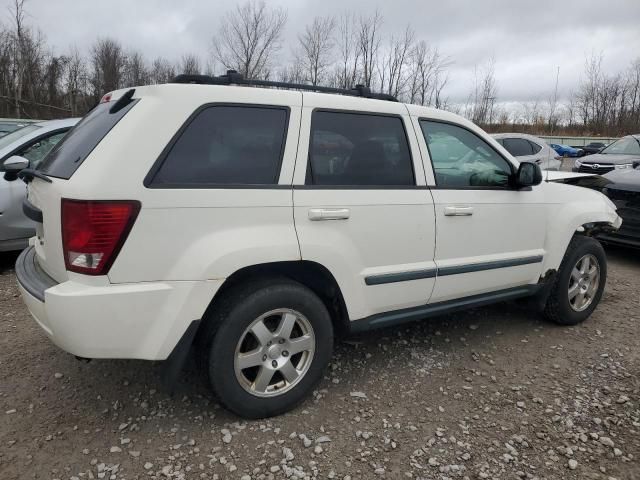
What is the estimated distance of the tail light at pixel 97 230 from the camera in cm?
216

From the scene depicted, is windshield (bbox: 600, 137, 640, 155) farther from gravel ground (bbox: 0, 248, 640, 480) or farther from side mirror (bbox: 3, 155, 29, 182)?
side mirror (bbox: 3, 155, 29, 182)

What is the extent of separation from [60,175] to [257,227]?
1.03m

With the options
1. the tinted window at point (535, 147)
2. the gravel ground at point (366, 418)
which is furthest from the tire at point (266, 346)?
the tinted window at point (535, 147)

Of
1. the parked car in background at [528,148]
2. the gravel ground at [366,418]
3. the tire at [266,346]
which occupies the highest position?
the parked car in background at [528,148]

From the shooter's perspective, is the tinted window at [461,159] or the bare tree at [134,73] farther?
the bare tree at [134,73]

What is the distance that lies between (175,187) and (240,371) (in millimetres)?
1033

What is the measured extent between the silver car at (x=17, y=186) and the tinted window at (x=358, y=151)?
133 inches

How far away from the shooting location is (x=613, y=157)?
11.4 metres

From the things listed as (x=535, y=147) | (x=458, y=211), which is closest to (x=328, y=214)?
(x=458, y=211)

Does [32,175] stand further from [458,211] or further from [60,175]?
[458,211]

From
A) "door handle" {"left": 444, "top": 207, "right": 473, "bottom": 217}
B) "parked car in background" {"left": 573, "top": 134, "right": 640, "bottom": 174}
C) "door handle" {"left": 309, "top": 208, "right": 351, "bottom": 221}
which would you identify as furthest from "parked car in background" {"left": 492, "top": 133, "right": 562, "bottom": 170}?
"door handle" {"left": 309, "top": 208, "right": 351, "bottom": 221}

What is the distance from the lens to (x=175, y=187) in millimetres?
2295

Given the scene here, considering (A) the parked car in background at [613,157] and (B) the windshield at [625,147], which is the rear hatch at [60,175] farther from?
(B) the windshield at [625,147]

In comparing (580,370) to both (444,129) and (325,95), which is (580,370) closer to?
(444,129)
